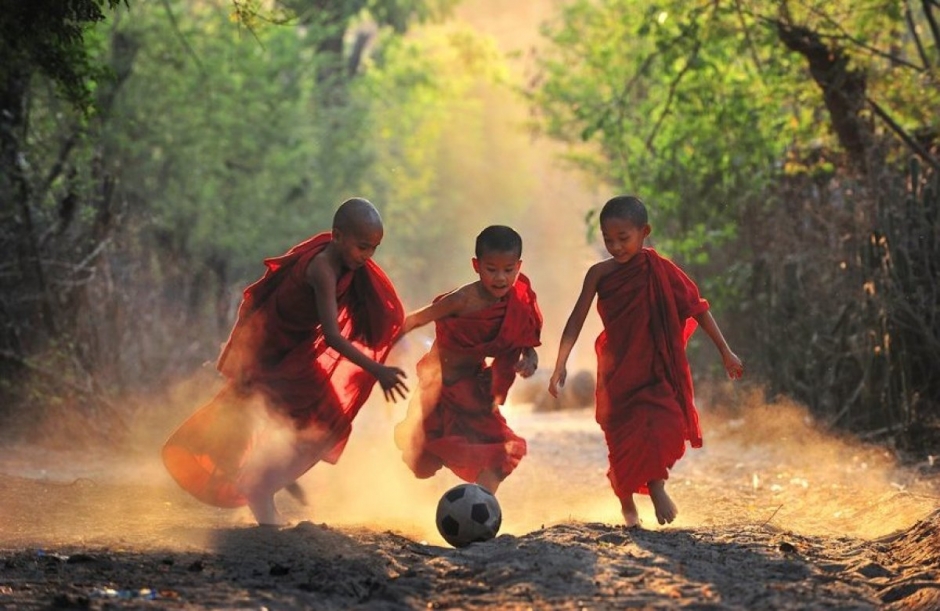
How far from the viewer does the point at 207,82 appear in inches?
933

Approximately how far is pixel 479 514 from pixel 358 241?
1.67 metres

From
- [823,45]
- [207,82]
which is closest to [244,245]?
[207,82]

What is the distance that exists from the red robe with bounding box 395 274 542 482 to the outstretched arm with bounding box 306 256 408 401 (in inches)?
22.6

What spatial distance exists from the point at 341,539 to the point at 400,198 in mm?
43094

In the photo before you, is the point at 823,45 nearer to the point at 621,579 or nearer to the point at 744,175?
the point at 744,175

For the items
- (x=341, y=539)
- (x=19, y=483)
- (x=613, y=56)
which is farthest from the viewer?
(x=613, y=56)

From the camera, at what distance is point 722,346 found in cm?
772

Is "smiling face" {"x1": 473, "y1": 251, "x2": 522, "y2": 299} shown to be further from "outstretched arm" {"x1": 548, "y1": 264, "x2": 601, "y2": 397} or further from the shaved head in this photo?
the shaved head

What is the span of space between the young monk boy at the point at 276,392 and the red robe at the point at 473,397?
38 cm

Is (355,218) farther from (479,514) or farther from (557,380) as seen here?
(479,514)

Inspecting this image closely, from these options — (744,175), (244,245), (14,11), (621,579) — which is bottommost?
(621,579)

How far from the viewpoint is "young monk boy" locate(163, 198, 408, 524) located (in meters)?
7.70

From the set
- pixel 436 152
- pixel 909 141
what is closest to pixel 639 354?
pixel 909 141

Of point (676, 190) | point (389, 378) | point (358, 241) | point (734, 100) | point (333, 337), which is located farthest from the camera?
point (676, 190)
